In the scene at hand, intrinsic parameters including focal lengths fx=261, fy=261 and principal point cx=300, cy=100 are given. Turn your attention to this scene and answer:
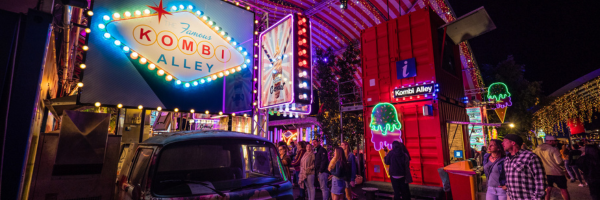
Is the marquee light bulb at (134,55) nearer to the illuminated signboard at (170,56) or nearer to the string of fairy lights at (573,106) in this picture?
the illuminated signboard at (170,56)

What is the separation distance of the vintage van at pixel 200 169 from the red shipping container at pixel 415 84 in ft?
20.1

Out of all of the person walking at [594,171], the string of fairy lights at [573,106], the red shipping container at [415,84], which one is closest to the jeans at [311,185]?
the red shipping container at [415,84]

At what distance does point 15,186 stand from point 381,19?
1426 centimetres

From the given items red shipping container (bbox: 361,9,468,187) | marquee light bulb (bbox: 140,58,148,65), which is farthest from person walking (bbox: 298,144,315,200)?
marquee light bulb (bbox: 140,58,148,65)

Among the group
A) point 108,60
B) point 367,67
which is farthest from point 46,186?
point 367,67

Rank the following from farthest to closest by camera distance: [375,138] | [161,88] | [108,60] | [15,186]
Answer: [375,138]
[161,88]
[108,60]
[15,186]

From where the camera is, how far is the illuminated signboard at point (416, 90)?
26.1ft

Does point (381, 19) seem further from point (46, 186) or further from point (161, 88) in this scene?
point (46, 186)

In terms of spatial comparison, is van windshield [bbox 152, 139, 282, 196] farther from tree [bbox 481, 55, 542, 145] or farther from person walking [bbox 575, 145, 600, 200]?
tree [bbox 481, 55, 542, 145]

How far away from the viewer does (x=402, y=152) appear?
6.34 metres

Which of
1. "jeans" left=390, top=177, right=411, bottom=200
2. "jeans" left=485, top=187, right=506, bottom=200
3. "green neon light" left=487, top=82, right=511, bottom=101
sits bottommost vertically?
"jeans" left=390, top=177, right=411, bottom=200

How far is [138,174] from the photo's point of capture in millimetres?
2912

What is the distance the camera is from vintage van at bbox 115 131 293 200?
2619 mm

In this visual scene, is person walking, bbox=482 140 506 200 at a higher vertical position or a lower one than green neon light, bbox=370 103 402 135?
lower
